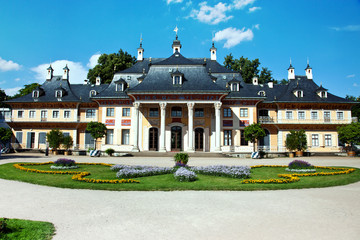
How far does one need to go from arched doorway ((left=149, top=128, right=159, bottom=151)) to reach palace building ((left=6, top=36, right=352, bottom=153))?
0.47 feet

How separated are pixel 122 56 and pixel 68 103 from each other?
17.0 meters

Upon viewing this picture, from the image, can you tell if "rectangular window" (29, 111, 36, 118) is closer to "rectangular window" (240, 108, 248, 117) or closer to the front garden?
the front garden

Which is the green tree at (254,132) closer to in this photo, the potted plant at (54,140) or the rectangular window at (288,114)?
the rectangular window at (288,114)

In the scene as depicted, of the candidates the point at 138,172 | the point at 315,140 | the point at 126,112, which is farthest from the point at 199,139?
the point at 138,172

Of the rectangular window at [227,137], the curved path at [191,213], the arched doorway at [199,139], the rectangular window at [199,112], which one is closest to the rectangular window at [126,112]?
the rectangular window at [199,112]

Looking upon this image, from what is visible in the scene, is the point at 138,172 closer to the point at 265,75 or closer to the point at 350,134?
the point at 350,134

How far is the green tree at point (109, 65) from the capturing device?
52812 mm

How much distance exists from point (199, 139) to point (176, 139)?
10.6 ft

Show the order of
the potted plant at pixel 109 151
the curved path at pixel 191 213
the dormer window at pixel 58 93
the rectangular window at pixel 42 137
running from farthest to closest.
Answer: the dormer window at pixel 58 93 → the rectangular window at pixel 42 137 → the potted plant at pixel 109 151 → the curved path at pixel 191 213

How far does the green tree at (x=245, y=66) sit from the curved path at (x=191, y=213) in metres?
48.7

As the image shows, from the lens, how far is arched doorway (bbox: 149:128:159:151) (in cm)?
3809

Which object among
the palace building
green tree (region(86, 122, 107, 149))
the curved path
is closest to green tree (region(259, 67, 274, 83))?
the palace building

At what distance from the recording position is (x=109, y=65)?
174 feet

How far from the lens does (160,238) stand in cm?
554
